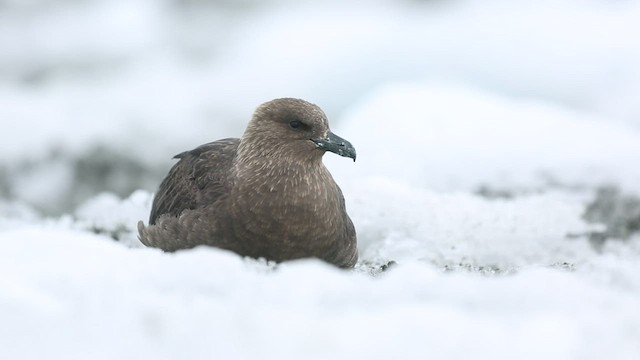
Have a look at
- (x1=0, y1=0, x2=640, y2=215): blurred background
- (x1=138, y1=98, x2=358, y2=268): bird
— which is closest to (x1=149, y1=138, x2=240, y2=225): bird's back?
(x1=138, y1=98, x2=358, y2=268): bird

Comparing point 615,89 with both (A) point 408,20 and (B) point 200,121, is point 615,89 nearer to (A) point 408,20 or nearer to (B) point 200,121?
(A) point 408,20

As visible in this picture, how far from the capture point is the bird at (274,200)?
18.2ft

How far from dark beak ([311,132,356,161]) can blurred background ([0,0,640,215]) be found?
3.93 metres

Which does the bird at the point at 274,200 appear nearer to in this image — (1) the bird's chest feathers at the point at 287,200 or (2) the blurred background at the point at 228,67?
(1) the bird's chest feathers at the point at 287,200

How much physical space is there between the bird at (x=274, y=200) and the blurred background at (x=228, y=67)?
351cm

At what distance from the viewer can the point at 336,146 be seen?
5629mm

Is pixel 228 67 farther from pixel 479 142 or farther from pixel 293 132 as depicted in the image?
pixel 293 132

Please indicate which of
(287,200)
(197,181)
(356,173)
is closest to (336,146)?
(287,200)

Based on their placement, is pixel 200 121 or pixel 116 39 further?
pixel 116 39

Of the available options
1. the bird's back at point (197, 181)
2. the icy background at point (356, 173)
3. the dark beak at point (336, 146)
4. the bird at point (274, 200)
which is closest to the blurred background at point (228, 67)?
the icy background at point (356, 173)

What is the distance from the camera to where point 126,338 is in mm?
3791

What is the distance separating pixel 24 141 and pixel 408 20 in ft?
14.9

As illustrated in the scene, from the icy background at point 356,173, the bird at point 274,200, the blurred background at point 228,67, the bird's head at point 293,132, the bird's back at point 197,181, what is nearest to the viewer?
the icy background at point 356,173

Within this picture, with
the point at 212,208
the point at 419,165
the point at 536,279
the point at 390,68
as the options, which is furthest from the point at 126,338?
the point at 390,68
